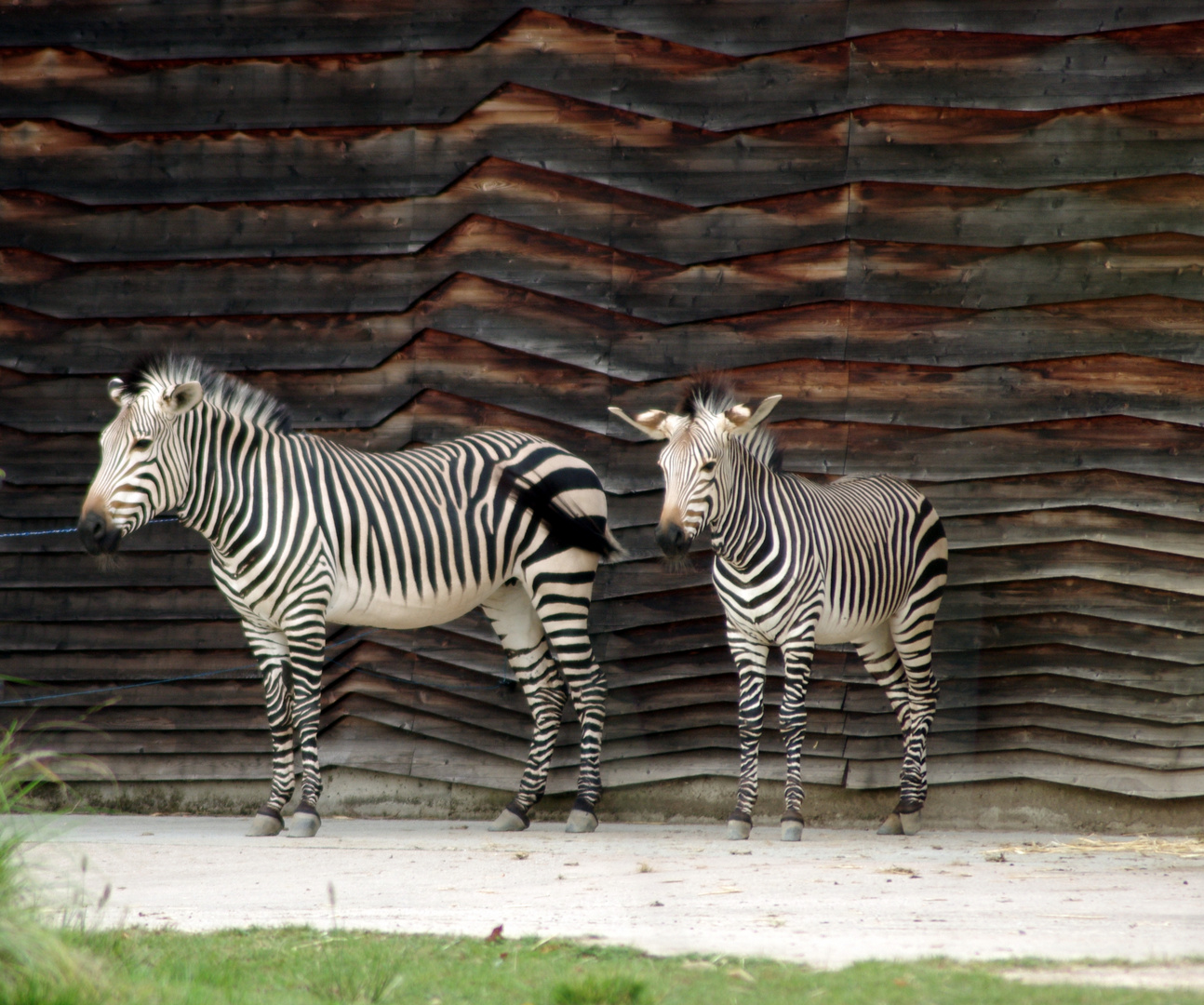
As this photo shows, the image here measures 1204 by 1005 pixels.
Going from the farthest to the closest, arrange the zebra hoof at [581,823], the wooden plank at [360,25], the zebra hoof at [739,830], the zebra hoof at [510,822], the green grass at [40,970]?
the wooden plank at [360,25], the zebra hoof at [510,822], the zebra hoof at [581,823], the zebra hoof at [739,830], the green grass at [40,970]

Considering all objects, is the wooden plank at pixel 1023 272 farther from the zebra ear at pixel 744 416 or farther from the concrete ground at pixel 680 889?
the concrete ground at pixel 680 889

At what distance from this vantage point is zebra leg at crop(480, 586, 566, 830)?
621 centimetres

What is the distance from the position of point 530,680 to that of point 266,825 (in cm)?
151

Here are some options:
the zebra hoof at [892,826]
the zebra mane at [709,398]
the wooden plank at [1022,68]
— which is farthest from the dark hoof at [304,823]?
the wooden plank at [1022,68]

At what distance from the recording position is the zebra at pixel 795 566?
569 cm

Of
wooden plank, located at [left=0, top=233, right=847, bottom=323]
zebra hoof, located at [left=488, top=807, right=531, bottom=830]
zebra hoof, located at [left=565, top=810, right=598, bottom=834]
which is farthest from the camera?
wooden plank, located at [left=0, top=233, right=847, bottom=323]

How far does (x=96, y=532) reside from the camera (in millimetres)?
5508

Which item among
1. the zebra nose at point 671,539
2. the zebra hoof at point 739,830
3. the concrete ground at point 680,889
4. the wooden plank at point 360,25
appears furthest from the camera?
the wooden plank at point 360,25

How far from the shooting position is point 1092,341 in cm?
612

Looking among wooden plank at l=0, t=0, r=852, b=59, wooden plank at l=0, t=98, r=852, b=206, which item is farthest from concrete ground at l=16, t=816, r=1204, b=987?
wooden plank at l=0, t=0, r=852, b=59

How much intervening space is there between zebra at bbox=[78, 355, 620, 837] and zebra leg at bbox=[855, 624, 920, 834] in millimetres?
1403

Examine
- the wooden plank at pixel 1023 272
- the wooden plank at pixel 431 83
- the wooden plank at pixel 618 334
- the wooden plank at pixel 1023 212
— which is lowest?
the wooden plank at pixel 618 334

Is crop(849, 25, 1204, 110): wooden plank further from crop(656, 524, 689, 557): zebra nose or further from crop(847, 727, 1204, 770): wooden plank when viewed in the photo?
crop(847, 727, 1204, 770): wooden plank

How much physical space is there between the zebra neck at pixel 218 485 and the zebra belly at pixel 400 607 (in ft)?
1.96
